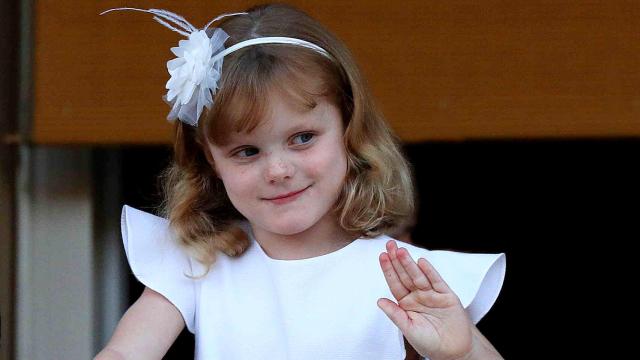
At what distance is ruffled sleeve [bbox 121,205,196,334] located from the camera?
1809 millimetres

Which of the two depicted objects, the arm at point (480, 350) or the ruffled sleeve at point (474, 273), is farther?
the ruffled sleeve at point (474, 273)

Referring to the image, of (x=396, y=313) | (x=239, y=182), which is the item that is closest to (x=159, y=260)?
(x=239, y=182)

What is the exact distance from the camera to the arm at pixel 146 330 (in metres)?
1.72

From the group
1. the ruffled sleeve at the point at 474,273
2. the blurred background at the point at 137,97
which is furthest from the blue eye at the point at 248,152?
the blurred background at the point at 137,97

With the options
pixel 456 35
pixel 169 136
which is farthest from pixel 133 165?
pixel 456 35

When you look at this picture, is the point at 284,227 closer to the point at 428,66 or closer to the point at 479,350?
the point at 479,350

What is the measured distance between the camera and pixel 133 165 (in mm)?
2938

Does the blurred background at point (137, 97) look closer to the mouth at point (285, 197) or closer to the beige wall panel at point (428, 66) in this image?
the beige wall panel at point (428, 66)

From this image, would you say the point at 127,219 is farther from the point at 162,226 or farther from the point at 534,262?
the point at 534,262

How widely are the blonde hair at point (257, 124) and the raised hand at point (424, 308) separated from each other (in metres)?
0.23

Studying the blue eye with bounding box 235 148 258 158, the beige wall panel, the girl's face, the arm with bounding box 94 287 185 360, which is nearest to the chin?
the girl's face

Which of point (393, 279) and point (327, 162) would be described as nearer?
point (393, 279)

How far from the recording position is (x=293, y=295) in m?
1.80

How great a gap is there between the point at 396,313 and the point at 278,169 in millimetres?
278
